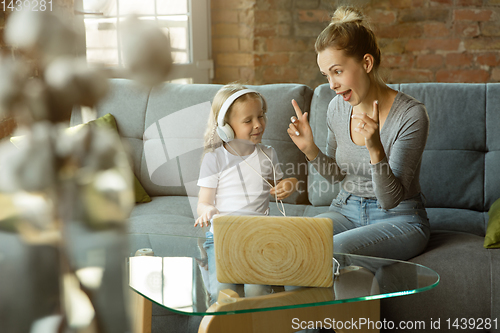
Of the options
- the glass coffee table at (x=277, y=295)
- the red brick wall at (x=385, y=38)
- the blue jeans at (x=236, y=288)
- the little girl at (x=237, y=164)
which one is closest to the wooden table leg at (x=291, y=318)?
the glass coffee table at (x=277, y=295)

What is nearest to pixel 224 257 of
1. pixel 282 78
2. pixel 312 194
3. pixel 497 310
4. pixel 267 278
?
pixel 267 278

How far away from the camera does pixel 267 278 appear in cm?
87

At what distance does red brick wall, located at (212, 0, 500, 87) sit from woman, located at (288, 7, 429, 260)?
4.15 feet

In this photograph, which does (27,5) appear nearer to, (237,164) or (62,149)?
(62,149)

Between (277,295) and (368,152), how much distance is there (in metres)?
0.73

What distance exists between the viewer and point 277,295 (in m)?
0.87

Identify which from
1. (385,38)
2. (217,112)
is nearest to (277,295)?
(217,112)

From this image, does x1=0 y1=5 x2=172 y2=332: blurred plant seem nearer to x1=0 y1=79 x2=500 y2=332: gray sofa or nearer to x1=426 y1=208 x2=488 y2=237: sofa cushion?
x1=0 y1=79 x2=500 y2=332: gray sofa

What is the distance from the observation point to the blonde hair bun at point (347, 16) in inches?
56.5

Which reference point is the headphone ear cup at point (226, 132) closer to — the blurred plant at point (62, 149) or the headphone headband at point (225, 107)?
the headphone headband at point (225, 107)

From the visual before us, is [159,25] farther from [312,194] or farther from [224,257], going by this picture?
[312,194]

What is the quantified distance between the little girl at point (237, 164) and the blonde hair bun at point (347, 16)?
0.36m

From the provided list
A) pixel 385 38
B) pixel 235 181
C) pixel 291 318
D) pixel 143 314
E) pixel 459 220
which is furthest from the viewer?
pixel 385 38

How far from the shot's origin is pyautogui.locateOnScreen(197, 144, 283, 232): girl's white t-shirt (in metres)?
1.38
